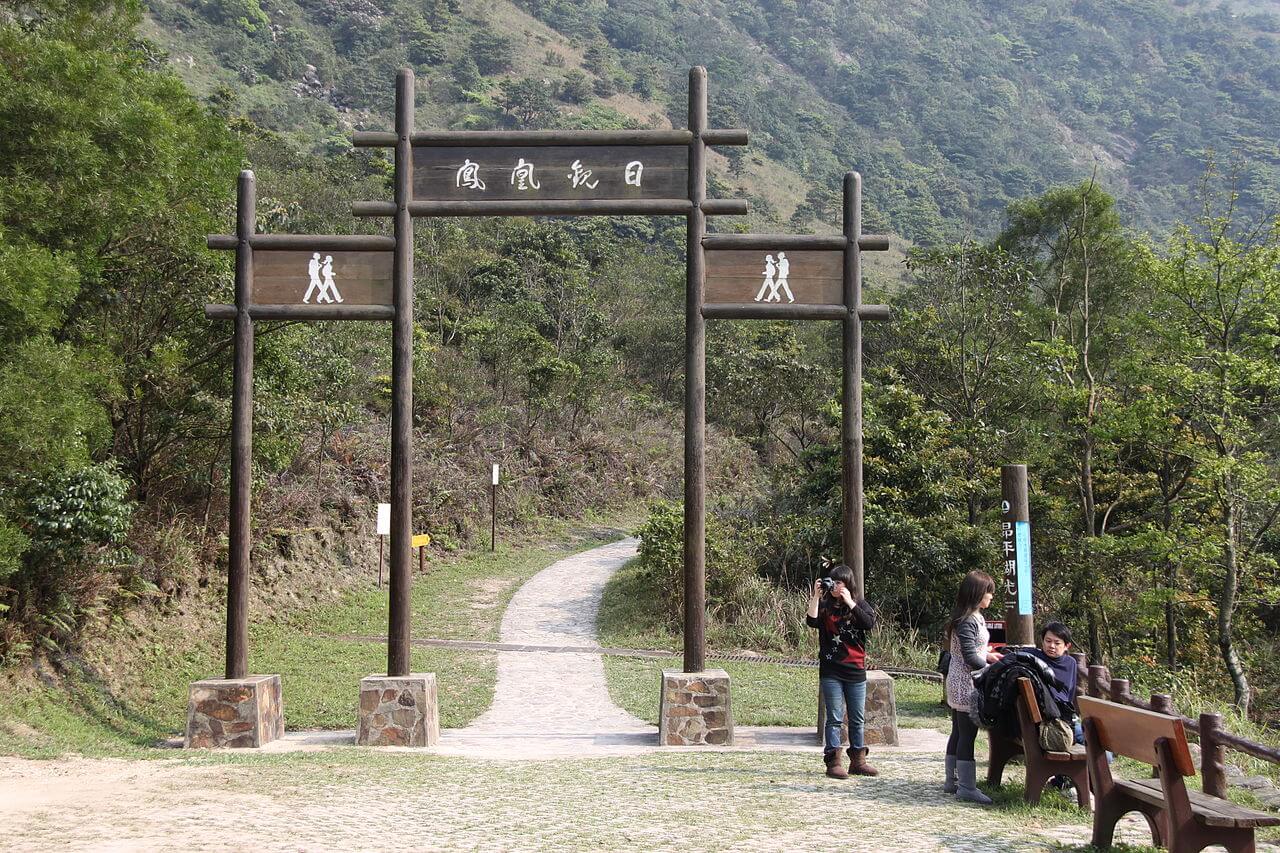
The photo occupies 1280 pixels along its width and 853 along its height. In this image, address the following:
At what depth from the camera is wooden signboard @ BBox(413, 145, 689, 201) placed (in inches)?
359

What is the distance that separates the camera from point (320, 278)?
9148 mm

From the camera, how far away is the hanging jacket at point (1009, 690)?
20.1 feet

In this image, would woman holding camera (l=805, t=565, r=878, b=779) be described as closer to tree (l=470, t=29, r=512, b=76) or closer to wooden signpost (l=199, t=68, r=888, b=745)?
wooden signpost (l=199, t=68, r=888, b=745)

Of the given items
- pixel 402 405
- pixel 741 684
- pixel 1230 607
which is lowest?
pixel 741 684

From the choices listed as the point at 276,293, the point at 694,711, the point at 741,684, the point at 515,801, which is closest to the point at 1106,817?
the point at 515,801

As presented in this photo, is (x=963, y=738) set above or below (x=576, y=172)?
below

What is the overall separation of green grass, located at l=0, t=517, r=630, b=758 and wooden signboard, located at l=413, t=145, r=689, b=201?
487cm

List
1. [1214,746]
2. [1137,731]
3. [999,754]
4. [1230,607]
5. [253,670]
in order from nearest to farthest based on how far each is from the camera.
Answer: [1137,731] < [1214,746] < [999,754] < [253,670] < [1230,607]

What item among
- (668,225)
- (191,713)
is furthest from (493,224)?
(191,713)

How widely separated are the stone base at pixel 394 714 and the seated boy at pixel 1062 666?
15.6 ft

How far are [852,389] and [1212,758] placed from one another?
13.9ft

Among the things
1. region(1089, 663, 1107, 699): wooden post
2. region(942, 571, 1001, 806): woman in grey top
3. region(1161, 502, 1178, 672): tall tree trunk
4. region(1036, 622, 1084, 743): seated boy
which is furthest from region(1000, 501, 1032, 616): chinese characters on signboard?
region(1161, 502, 1178, 672): tall tree trunk

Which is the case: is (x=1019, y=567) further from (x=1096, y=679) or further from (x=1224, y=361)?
(x=1224, y=361)

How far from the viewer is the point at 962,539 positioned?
16.1m
